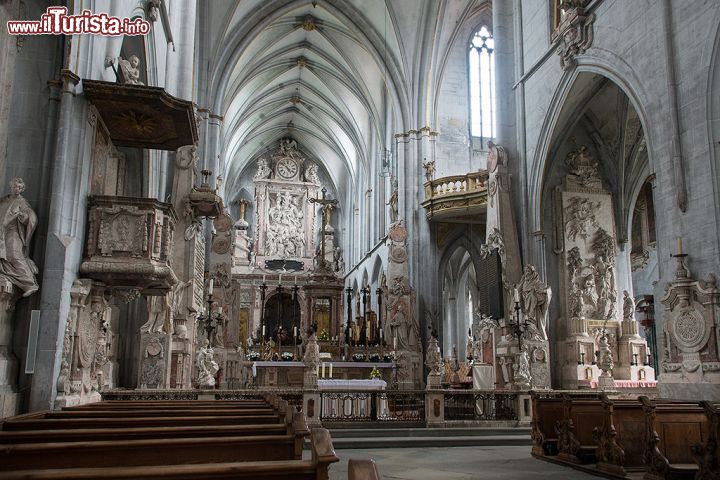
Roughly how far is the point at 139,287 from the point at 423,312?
15.6m

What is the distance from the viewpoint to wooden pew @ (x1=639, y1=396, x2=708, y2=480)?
21.4 feet

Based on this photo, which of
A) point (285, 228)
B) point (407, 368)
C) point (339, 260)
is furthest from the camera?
point (339, 260)

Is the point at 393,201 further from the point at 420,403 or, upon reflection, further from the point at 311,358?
the point at 420,403

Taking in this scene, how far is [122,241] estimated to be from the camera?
8.30m

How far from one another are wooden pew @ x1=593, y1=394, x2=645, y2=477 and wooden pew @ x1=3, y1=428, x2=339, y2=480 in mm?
5492

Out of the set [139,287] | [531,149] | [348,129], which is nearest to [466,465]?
[139,287]

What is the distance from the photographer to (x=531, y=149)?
16.8 m

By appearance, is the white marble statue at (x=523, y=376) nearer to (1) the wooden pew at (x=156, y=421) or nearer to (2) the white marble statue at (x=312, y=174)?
(1) the wooden pew at (x=156, y=421)

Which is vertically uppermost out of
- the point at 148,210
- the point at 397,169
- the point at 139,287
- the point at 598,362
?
the point at 397,169

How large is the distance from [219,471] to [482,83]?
24807mm

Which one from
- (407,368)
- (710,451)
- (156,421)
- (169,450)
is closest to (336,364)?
(407,368)

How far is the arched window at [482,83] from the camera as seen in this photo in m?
25.6

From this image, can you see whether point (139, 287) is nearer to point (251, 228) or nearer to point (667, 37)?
point (667, 37)

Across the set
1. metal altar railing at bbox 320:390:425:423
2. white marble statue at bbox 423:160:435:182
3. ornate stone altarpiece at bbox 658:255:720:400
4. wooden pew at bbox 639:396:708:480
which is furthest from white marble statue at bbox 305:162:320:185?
wooden pew at bbox 639:396:708:480
